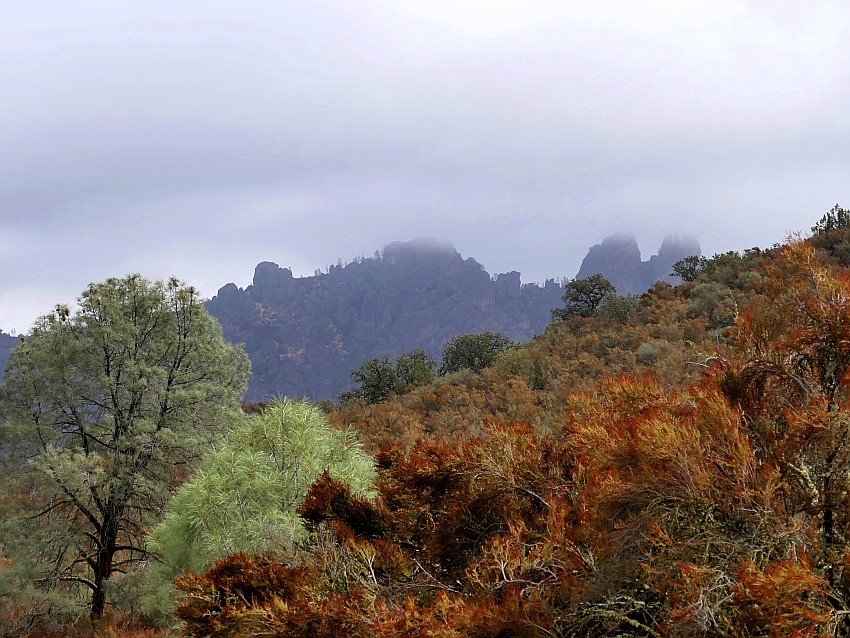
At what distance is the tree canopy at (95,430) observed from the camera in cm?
1268

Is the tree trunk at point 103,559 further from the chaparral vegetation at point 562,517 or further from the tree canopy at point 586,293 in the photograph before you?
the tree canopy at point 586,293

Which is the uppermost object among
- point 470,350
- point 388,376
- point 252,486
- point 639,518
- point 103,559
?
point 639,518

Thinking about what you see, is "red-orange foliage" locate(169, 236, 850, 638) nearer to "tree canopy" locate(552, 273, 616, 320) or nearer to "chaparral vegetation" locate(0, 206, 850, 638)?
"chaparral vegetation" locate(0, 206, 850, 638)

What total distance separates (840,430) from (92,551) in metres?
15.2

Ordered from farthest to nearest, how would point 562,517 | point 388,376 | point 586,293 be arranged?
1. point 586,293
2. point 388,376
3. point 562,517

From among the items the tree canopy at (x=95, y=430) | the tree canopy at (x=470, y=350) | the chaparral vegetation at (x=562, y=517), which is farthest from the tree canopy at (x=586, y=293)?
the chaparral vegetation at (x=562, y=517)

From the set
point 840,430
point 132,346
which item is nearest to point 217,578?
point 840,430

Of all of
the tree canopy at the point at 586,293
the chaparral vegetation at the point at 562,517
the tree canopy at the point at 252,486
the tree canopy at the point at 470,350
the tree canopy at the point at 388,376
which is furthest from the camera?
the tree canopy at the point at 586,293

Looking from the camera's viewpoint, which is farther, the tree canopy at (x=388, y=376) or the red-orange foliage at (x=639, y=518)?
the tree canopy at (x=388, y=376)

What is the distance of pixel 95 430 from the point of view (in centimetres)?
1346

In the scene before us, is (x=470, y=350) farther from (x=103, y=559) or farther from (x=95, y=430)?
(x=103, y=559)

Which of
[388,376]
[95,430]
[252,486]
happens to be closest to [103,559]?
[95,430]

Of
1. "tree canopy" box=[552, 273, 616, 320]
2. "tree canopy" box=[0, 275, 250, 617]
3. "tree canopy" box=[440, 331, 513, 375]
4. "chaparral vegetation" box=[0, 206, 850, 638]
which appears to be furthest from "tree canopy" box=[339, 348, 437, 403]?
"chaparral vegetation" box=[0, 206, 850, 638]

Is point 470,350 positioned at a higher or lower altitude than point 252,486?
higher
